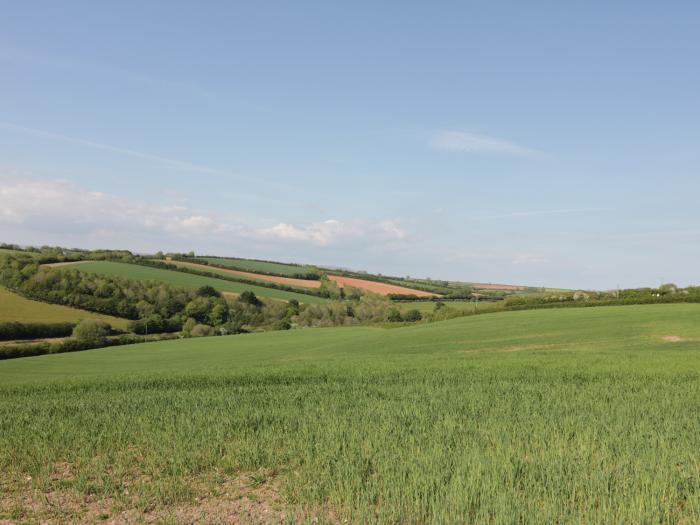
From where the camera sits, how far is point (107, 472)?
8.48 metres

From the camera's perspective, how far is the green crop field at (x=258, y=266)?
122669 millimetres

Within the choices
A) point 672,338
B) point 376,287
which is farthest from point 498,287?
point 672,338

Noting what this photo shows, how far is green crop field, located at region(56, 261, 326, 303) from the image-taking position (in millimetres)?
95750

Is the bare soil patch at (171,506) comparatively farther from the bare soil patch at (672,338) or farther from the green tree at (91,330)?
the green tree at (91,330)

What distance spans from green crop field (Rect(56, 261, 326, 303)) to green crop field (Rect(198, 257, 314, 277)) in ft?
54.8

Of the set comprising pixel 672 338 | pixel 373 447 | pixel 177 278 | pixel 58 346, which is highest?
pixel 177 278

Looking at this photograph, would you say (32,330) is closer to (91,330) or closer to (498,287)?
(91,330)

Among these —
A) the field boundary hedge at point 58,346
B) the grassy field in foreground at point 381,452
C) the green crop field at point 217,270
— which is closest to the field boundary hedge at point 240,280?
the green crop field at point 217,270

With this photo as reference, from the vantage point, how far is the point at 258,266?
424 feet

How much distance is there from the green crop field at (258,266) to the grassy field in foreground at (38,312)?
4147cm

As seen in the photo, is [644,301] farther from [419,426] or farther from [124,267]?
[124,267]

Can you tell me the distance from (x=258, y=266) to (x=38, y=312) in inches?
2354

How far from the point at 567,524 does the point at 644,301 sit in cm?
6241

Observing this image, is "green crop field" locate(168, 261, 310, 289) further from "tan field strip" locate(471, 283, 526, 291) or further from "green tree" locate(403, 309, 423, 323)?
"tan field strip" locate(471, 283, 526, 291)
